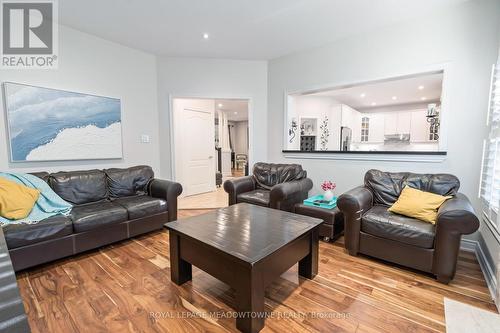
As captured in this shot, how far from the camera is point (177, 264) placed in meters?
1.95

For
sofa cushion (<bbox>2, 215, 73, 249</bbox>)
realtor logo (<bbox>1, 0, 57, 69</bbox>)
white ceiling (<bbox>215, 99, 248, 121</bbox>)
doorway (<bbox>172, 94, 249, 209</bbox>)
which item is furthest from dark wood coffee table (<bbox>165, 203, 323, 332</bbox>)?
white ceiling (<bbox>215, 99, 248, 121</bbox>)

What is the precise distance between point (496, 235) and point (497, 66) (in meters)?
1.61

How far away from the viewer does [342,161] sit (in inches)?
137

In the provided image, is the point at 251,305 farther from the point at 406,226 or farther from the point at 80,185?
the point at 80,185

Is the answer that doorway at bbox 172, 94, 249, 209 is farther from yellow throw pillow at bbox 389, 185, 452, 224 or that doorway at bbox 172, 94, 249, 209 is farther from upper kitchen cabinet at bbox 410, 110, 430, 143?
upper kitchen cabinet at bbox 410, 110, 430, 143

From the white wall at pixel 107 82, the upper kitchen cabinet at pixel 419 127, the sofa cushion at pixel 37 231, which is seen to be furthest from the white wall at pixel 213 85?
the upper kitchen cabinet at pixel 419 127

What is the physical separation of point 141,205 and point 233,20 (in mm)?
2585

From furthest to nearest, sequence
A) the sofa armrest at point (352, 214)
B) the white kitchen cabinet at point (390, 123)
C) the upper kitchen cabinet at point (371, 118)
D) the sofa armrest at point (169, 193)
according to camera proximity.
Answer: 1. the white kitchen cabinet at point (390, 123)
2. the upper kitchen cabinet at point (371, 118)
3. the sofa armrest at point (169, 193)
4. the sofa armrest at point (352, 214)

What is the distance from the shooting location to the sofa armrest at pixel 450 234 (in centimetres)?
181

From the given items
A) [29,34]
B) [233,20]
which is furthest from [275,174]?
[29,34]

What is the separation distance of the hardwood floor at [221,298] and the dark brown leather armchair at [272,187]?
923mm

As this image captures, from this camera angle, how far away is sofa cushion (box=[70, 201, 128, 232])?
237 centimetres

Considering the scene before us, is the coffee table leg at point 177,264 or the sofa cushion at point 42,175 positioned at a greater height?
the sofa cushion at point 42,175

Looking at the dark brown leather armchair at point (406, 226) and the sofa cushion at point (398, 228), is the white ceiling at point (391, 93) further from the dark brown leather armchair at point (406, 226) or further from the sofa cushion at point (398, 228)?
Answer: the sofa cushion at point (398, 228)
